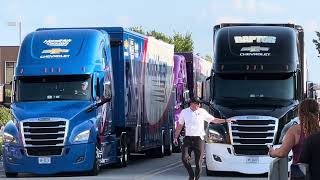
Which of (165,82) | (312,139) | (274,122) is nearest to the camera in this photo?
(312,139)

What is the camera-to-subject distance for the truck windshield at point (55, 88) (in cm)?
1989

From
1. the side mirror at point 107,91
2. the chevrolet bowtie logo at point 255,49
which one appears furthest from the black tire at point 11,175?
the chevrolet bowtie logo at point 255,49

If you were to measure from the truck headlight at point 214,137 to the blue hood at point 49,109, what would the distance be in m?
3.10

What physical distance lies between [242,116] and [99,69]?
3864 millimetres

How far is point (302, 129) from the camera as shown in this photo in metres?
8.22

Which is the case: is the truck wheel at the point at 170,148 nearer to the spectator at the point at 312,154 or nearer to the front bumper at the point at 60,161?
the front bumper at the point at 60,161

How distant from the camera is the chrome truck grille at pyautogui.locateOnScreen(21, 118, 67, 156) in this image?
19.3 metres

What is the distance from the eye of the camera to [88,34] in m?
20.2

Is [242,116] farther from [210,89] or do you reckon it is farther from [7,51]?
[7,51]

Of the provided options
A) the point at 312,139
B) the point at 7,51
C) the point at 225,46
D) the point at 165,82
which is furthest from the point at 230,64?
the point at 7,51

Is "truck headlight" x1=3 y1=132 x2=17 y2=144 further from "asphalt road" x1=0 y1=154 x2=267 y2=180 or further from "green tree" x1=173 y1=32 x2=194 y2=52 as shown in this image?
"green tree" x1=173 y1=32 x2=194 y2=52

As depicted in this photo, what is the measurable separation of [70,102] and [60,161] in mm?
1516

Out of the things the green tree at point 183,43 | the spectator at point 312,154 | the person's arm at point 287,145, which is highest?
the spectator at point 312,154

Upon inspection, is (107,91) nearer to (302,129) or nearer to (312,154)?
(302,129)
